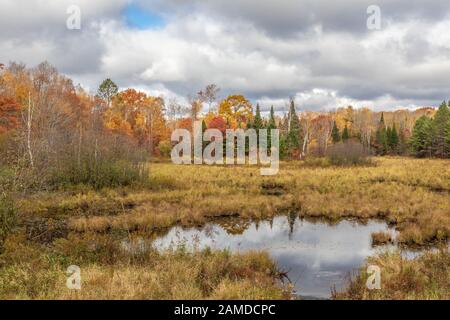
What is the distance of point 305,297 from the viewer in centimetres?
784

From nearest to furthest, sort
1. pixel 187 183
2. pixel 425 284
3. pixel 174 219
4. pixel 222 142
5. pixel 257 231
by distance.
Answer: pixel 425 284, pixel 257 231, pixel 174 219, pixel 187 183, pixel 222 142

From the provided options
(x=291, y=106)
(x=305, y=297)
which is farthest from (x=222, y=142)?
(x=305, y=297)

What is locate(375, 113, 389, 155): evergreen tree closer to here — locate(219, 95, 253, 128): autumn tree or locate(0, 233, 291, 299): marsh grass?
locate(219, 95, 253, 128): autumn tree

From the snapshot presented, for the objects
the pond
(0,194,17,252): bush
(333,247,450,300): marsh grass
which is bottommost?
the pond

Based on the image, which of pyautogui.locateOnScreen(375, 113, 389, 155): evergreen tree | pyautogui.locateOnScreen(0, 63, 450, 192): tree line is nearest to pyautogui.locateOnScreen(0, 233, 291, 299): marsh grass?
pyautogui.locateOnScreen(0, 63, 450, 192): tree line

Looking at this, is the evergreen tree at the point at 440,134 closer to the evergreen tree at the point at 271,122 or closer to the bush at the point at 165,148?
the evergreen tree at the point at 271,122

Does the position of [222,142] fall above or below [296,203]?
above

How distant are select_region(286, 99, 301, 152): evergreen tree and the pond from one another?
1379 inches

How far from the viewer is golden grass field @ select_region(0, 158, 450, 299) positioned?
22.4 feet

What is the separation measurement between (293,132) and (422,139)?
78.3 feet

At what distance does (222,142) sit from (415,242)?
120 feet

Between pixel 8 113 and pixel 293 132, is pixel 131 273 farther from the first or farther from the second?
pixel 293 132

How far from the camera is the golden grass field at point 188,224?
6828mm
